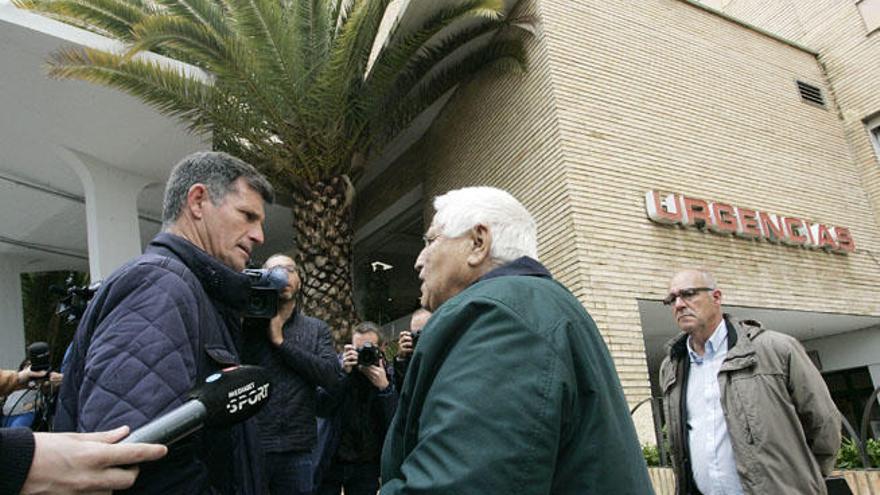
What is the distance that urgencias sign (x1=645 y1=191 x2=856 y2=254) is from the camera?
8.02 m

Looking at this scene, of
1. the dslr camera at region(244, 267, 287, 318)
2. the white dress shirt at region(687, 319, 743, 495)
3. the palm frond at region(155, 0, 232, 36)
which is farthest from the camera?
the palm frond at region(155, 0, 232, 36)

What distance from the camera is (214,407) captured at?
47.1 inches

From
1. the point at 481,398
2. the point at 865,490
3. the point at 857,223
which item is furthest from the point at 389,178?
the point at 481,398

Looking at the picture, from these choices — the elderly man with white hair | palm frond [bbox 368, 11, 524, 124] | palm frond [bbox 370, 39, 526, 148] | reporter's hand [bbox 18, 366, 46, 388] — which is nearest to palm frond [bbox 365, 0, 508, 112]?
palm frond [bbox 368, 11, 524, 124]

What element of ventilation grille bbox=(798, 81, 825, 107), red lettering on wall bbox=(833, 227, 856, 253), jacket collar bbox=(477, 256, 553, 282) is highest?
ventilation grille bbox=(798, 81, 825, 107)

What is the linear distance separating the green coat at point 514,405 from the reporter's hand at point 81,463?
1.67 feet

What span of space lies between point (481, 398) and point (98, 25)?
26.9 ft

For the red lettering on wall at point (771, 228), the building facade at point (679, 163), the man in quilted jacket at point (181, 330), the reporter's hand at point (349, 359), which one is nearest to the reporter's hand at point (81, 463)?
the man in quilted jacket at point (181, 330)

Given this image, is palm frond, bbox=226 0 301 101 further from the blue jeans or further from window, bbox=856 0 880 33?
window, bbox=856 0 880 33

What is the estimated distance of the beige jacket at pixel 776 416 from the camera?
2.63m

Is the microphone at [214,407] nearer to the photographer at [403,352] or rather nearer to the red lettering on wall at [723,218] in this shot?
the photographer at [403,352]

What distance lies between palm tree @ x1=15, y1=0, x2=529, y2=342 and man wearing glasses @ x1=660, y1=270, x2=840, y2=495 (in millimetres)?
5288

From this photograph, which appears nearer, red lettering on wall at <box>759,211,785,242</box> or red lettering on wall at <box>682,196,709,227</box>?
red lettering on wall at <box>682,196,709,227</box>

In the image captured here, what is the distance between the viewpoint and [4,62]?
6.86 meters
